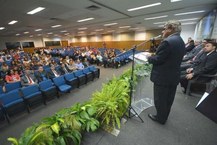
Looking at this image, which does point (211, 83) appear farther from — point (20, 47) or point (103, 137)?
point (20, 47)

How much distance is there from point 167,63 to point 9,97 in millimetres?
4196

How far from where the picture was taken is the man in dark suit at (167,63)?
1730mm

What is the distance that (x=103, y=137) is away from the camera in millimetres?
1908

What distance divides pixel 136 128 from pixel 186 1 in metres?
5.32

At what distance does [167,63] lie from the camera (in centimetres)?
181

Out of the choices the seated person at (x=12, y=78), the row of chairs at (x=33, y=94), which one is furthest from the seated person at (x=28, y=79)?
the row of chairs at (x=33, y=94)

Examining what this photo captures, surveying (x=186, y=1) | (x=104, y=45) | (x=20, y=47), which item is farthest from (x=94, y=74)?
(x=20, y=47)

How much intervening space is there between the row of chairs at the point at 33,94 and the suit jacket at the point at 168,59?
363cm

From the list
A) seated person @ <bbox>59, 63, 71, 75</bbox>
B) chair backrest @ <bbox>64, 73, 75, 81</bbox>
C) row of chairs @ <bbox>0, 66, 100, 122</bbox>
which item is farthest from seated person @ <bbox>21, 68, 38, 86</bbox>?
seated person @ <bbox>59, 63, 71, 75</bbox>

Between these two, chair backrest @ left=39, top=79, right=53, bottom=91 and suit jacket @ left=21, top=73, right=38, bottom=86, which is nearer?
chair backrest @ left=39, top=79, right=53, bottom=91

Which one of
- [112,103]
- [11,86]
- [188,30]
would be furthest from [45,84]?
[188,30]

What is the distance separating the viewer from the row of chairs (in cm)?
321

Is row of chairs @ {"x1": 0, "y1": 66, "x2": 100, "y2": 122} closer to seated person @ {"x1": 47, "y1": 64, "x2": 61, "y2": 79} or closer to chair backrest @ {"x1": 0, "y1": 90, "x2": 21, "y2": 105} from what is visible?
chair backrest @ {"x1": 0, "y1": 90, "x2": 21, "y2": 105}

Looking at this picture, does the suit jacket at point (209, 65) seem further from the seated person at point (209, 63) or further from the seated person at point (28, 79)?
the seated person at point (28, 79)
